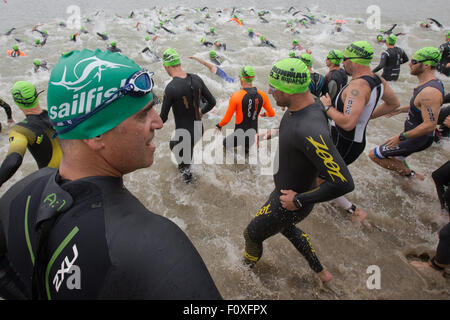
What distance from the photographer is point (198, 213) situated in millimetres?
4207

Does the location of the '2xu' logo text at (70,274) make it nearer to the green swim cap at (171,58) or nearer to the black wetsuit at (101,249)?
the black wetsuit at (101,249)

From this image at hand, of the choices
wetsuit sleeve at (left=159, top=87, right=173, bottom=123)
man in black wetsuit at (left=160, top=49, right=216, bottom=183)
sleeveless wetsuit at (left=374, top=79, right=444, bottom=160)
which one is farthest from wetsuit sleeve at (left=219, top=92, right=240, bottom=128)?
sleeveless wetsuit at (left=374, top=79, right=444, bottom=160)

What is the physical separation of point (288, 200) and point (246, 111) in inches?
102

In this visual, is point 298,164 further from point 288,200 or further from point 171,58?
point 171,58

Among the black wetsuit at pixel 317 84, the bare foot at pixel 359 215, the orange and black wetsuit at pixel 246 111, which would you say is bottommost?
the bare foot at pixel 359 215

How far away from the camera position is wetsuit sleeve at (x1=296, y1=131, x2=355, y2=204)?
1956 millimetres

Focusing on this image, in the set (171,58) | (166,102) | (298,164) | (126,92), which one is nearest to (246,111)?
(166,102)

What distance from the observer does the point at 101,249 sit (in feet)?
2.47

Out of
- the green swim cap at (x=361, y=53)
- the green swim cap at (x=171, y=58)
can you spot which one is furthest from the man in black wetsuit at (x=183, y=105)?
the green swim cap at (x=361, y=53)

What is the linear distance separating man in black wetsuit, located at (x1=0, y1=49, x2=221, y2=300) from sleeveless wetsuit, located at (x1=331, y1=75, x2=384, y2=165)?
296 centimetres

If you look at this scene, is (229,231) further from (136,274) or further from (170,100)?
(136,274)

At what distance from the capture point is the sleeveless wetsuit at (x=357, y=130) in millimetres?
3082

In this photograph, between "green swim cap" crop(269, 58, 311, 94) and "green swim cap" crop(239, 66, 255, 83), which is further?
"green swim cap" crop(239, 66, 255, 83)

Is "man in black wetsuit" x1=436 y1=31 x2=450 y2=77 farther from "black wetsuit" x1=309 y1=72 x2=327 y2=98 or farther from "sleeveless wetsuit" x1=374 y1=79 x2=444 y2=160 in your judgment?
"sleeveless wetsuit" x1=374 y1=79 x2=444 y2=160
